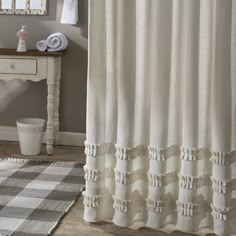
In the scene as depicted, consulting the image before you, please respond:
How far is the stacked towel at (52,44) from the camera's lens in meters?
3.65

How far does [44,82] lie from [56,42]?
421 millimetres

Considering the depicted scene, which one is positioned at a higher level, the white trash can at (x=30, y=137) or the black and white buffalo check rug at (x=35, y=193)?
the white trash can at (x=30, y=137)

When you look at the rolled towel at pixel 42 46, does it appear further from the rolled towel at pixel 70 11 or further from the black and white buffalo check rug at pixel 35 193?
the black and white buffalo check rug at pixel 35 193

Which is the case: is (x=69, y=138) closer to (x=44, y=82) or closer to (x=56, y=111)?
(x=56, y=111)

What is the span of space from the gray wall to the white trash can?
0.36 meters

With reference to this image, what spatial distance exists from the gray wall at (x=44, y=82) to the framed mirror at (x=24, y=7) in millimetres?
39

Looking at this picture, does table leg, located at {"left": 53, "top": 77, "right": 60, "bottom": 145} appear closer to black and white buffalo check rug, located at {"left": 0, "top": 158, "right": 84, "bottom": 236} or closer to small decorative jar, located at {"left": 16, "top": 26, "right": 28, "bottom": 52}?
small decorative jar, located at {"left": 16, "top": 26, "right": 28, "bottom": 52}

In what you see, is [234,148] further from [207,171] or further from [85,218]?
[85,218]

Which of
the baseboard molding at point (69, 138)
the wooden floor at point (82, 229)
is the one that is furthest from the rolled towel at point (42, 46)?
the wooden floor at point (82, 229)

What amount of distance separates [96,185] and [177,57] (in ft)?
2.31

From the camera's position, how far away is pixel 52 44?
366cm

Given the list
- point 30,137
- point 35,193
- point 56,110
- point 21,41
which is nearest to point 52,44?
point 21,41

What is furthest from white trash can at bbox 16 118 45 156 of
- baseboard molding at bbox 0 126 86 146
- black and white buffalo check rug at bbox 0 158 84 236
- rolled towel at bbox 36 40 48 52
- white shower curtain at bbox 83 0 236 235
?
white shower curtain at bbox 83 0 236 235

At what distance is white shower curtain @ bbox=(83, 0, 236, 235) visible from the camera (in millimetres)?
2078
